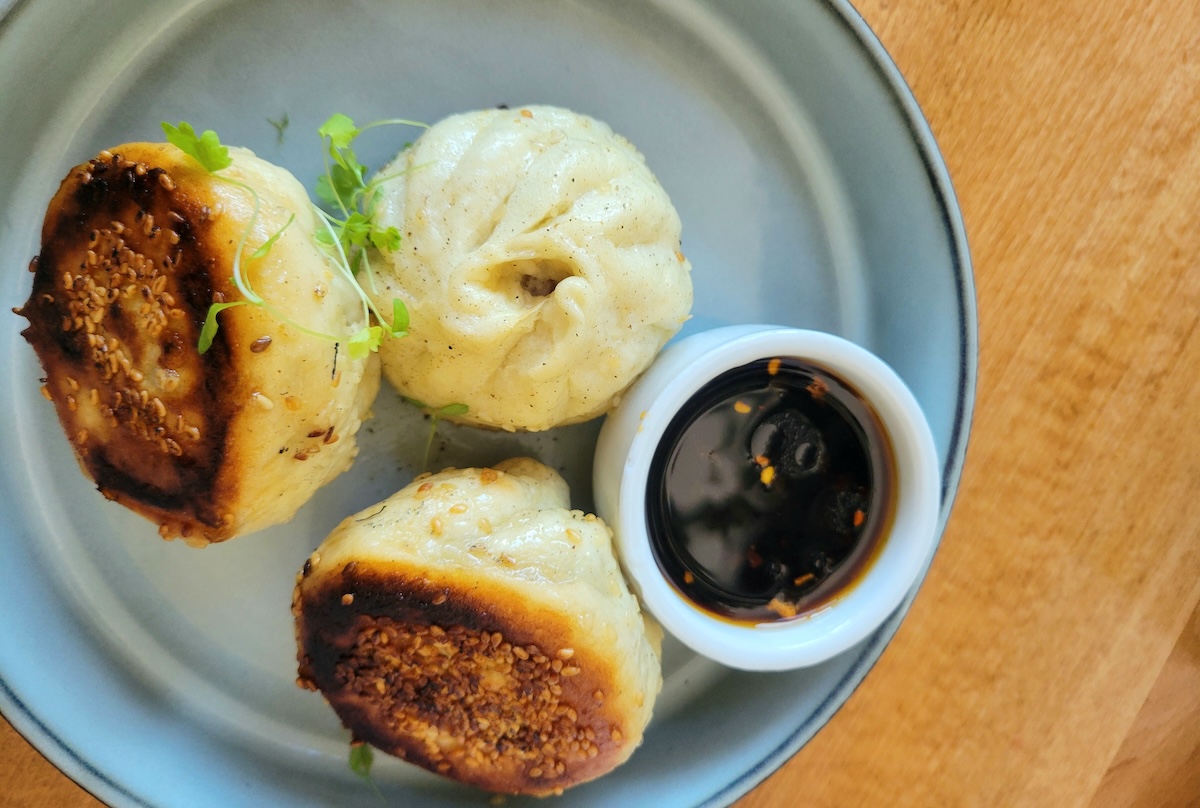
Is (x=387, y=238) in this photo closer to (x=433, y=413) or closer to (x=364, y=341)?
(x=364, y=341)

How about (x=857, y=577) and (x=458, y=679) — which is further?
(x=857, y=577)

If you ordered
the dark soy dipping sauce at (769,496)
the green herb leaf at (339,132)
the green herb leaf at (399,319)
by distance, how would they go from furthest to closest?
the dark soy dipping sauce at (769,496)
the green herb leaf at (339,132)
the green herb leaf at (399,319)

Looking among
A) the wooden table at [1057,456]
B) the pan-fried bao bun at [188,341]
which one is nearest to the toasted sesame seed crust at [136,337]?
the pan-fried bao bun at [188,341]

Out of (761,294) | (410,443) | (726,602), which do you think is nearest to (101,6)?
(410,443)

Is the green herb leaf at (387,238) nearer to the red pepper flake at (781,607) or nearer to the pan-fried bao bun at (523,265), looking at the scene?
the pan-fried bao bun at (523,265)

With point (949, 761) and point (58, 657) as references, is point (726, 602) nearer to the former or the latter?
point (949, 761)

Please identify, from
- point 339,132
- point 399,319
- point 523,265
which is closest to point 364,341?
point 399,319

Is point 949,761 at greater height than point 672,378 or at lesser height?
lesser
